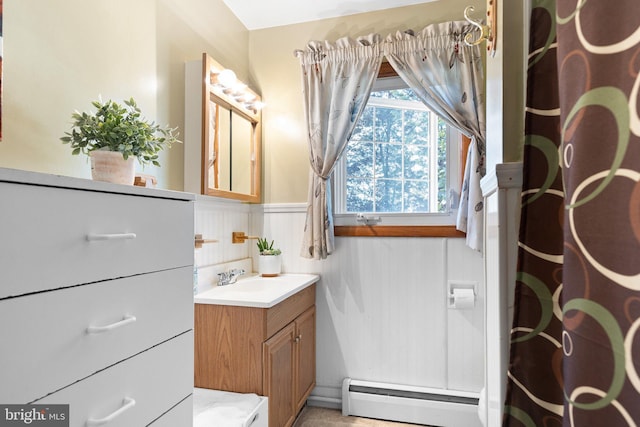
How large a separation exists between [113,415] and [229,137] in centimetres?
159

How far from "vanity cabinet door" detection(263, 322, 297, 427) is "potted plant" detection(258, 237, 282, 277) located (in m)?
0.45

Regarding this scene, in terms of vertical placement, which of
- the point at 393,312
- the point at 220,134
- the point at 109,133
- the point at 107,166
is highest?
the point at 220,134

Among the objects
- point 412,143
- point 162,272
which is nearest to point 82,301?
point 162,272

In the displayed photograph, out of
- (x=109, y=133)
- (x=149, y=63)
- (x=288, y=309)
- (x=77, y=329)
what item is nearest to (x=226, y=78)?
(x=149, y=63)

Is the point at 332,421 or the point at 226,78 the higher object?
the point at 226,78

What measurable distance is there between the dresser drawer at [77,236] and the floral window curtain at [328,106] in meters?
1.28

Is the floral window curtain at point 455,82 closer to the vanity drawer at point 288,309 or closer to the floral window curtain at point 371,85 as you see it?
the floral window curtain at point 371,85

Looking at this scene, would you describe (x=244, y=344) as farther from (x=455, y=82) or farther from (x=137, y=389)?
(x=455, y=82)

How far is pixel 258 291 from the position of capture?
72.1 inches

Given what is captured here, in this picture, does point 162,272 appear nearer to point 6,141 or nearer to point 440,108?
point 6,141

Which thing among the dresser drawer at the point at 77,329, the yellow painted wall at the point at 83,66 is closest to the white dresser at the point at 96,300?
the dresser drawer at the point at 77,329

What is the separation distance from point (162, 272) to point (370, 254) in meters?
1.53

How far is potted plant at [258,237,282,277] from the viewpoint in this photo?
2268mm

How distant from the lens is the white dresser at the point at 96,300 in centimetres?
61
